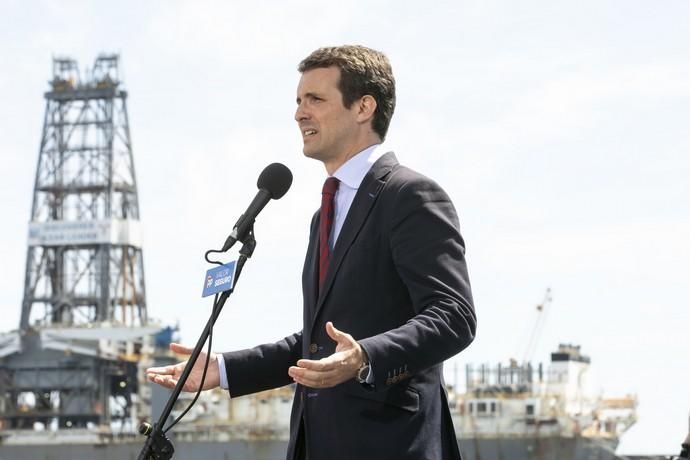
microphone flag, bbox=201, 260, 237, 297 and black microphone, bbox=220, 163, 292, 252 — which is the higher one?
black microphone, bbox=220, 163, 292, 252

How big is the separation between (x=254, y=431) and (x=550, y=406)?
53.9ft

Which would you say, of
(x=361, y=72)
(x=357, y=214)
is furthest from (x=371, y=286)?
(x=361, y=72)

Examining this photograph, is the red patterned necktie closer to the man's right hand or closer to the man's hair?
the man's hair

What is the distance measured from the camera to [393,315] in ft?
15.3

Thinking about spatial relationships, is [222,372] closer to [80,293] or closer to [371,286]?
[371,286]

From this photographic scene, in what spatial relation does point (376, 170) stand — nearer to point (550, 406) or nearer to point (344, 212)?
point (344, 212)

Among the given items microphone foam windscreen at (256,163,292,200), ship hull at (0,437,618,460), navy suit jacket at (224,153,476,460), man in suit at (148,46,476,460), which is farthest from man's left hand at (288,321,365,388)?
ship hull at (0,437,618,460)

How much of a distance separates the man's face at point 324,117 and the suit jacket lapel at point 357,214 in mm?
133

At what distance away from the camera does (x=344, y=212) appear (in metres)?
4.93

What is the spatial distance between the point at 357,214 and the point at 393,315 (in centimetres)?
36

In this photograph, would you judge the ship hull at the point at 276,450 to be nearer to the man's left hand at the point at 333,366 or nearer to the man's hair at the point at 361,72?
the man's hair at the point at 361,72

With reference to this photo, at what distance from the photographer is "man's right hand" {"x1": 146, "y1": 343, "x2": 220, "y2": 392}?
4.97m

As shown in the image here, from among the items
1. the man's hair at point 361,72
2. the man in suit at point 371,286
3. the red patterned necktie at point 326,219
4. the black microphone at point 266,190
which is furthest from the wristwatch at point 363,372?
the man's hair at point 361,72

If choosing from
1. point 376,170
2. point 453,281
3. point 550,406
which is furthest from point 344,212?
point 550,406
